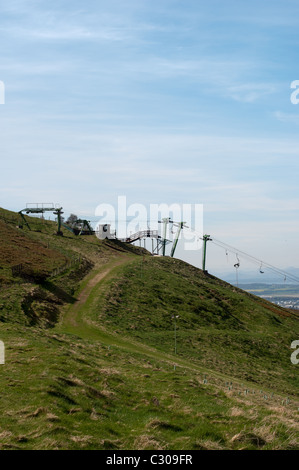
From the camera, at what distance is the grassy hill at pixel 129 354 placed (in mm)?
21047

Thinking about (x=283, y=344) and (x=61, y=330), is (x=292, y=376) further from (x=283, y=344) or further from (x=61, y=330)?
(x=61, y=330)

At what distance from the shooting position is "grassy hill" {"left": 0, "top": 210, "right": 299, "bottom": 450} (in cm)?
2105

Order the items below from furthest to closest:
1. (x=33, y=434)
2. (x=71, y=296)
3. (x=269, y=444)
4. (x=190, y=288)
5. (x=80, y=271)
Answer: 1. (x=190, y=288)
2. (x=80, y=271)
3. (x=71, y=296)
4. (x=269, y=444)
5. (x=33, y=434)

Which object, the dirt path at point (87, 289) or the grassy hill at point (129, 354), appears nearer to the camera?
the grassy hill at point (129, 354)

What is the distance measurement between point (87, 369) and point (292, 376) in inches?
1459

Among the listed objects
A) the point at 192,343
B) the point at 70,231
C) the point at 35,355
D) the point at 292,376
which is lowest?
the point at 292,376

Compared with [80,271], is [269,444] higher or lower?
lower

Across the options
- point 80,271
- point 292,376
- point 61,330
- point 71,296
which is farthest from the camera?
point 80,271

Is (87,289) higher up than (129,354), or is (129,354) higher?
(87,289)

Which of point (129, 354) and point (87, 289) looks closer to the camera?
point (129, 354)

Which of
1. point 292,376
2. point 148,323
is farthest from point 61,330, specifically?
point 292,376

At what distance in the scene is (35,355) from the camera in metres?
31.6

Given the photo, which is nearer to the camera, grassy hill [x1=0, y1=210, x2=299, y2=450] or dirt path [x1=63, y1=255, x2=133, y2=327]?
grassy hill [x1=0, y1=210, x2=299, y2=450]

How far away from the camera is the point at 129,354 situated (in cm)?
4406
